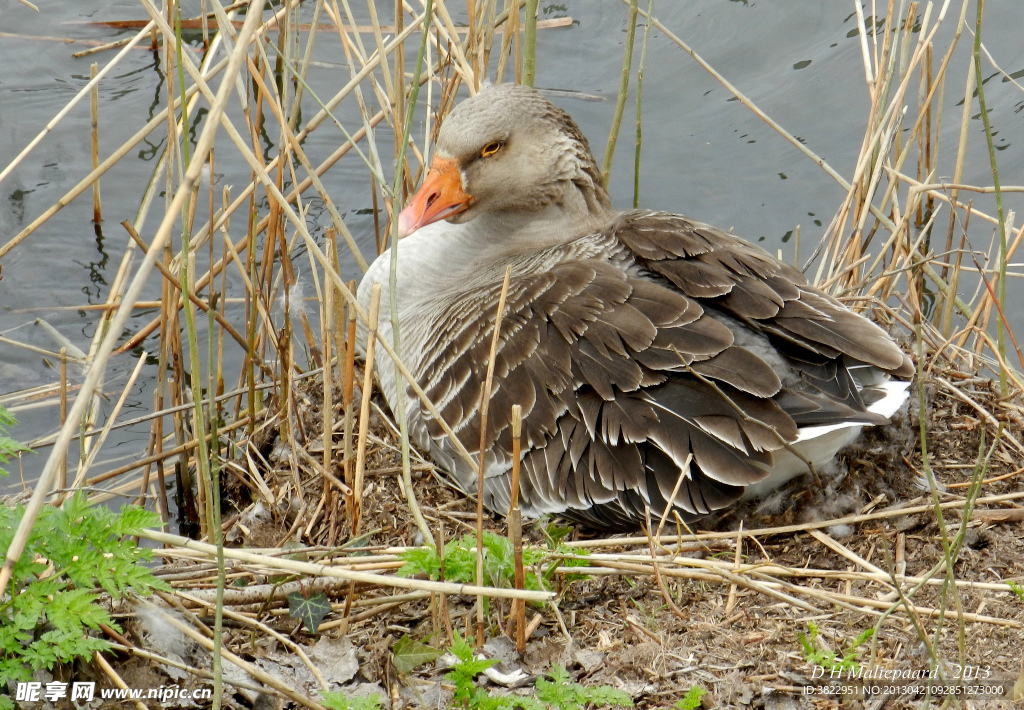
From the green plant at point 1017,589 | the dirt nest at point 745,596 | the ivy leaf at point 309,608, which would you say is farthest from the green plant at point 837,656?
the ivy leaf at point 309,608

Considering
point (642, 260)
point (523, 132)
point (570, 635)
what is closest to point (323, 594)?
point (570, 635)

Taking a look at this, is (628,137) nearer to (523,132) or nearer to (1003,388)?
(523,132)

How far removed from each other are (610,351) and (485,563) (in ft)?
3.62

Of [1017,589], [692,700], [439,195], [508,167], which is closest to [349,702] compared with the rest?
[692,700]

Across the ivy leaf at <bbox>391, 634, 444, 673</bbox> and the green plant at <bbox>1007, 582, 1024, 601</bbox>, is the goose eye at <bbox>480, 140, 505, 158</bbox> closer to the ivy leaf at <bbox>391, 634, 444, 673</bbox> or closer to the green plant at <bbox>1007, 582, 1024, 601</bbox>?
the ivy leaf at <bbox>391, 634, 444, 673</bbox>

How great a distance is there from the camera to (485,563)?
3.31 metres

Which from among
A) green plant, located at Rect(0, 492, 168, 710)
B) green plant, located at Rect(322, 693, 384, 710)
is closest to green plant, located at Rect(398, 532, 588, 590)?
green plant, located at Rect(322, 693, 384, 710)

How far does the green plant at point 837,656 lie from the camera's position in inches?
126

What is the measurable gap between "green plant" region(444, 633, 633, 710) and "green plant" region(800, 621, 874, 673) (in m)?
0.66

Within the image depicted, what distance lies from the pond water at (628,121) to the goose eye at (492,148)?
2872mm

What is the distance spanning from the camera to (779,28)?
8.47m

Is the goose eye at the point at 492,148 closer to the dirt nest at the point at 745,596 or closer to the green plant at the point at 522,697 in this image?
the dirt nest at the point at 745,596

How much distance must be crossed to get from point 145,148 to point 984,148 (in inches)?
250

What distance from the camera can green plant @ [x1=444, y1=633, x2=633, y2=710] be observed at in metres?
2.93
